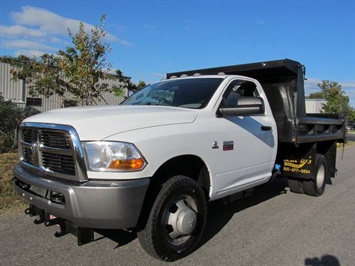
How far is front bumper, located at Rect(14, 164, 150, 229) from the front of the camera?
10.3 feet

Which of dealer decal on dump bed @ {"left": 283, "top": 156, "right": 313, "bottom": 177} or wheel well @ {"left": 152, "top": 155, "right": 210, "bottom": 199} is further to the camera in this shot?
dealer decal on dump bed @ {"left": 283, "top": 156, "right": 313, "bottom": 177}

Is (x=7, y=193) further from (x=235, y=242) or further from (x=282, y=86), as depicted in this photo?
(x=282, y=86)

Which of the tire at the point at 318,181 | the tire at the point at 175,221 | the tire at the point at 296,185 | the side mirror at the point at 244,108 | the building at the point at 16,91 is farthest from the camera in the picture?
the building at the point at 16,91

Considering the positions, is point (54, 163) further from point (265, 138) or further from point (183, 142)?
point (265, 138)

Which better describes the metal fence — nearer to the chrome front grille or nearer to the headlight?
the chrome front grille

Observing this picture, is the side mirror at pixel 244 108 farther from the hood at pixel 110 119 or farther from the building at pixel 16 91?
the building at pixel 16 91

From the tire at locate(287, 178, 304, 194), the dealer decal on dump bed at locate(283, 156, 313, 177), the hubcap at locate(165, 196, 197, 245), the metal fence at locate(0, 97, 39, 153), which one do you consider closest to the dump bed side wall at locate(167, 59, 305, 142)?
the dealer decal on dump bed at locate(283, 156, 313, 177)

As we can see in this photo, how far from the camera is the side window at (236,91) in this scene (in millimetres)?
4648

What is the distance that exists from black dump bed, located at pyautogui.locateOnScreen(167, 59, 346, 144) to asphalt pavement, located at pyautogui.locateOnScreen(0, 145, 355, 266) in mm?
1320

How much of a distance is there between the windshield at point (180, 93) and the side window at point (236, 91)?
18 cm

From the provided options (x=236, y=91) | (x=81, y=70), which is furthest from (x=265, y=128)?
(x=81, y=70)

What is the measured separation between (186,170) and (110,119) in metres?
1.16

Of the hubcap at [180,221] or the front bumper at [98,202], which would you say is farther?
the hubcap at [180,221]

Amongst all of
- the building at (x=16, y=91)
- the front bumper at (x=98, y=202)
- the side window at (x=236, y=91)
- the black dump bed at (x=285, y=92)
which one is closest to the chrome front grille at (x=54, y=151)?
the front bumper at (x=98, y=202)
